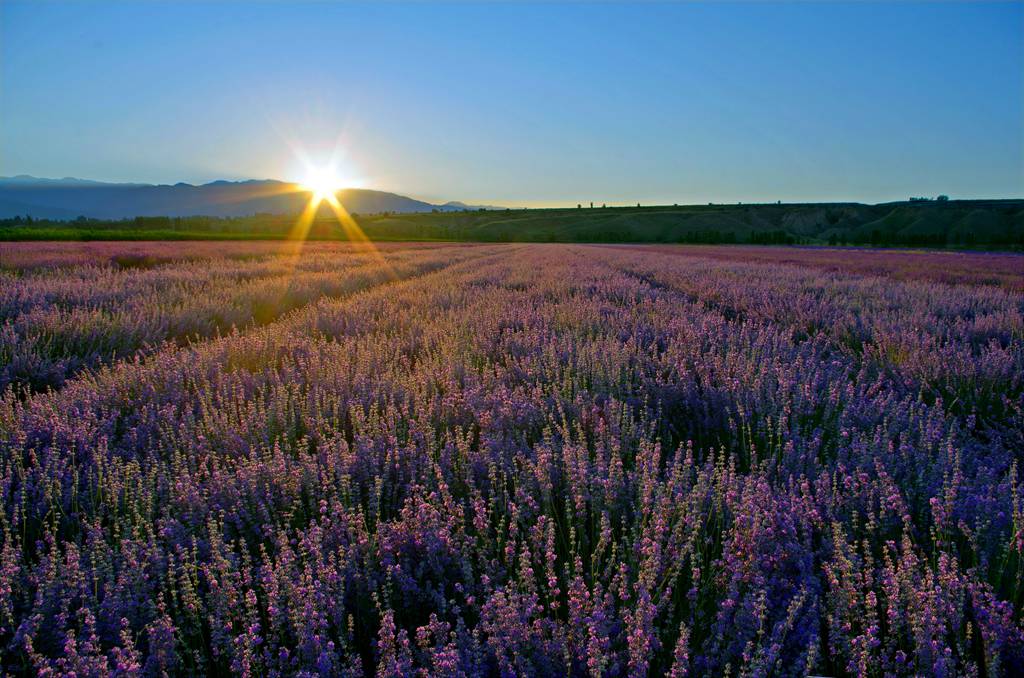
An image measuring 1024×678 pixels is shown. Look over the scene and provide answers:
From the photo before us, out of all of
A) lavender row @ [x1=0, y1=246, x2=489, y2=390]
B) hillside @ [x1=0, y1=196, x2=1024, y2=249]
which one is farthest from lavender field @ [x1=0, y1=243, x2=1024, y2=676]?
hillside @ [x1=0, y1=196, x2=1024, y2=249]

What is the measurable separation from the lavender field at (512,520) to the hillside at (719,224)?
61.7m

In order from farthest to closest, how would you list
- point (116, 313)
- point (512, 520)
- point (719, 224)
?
point (719, 224)
point (116, 313)
point (512, 520)

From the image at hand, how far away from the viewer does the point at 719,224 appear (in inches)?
3947

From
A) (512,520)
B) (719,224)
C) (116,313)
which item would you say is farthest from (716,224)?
(512,520)

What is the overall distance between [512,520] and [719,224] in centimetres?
10858

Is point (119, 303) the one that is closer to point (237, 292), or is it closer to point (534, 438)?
point (237, 292)

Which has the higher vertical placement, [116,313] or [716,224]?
[716,224]

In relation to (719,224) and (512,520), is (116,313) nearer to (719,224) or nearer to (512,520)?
(512,520)

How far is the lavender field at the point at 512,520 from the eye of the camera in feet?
3.92

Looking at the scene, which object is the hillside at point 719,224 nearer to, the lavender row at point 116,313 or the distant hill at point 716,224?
the distant hill at point 716,224

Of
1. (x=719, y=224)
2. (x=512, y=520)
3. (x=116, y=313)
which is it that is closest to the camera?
(x=512, y=520)

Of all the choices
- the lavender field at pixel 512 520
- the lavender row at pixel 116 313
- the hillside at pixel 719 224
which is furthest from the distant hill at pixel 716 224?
the lavender field at pixel 512 520

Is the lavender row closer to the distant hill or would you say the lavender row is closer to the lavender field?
the lavender field

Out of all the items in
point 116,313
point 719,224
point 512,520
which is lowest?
point 512,520
